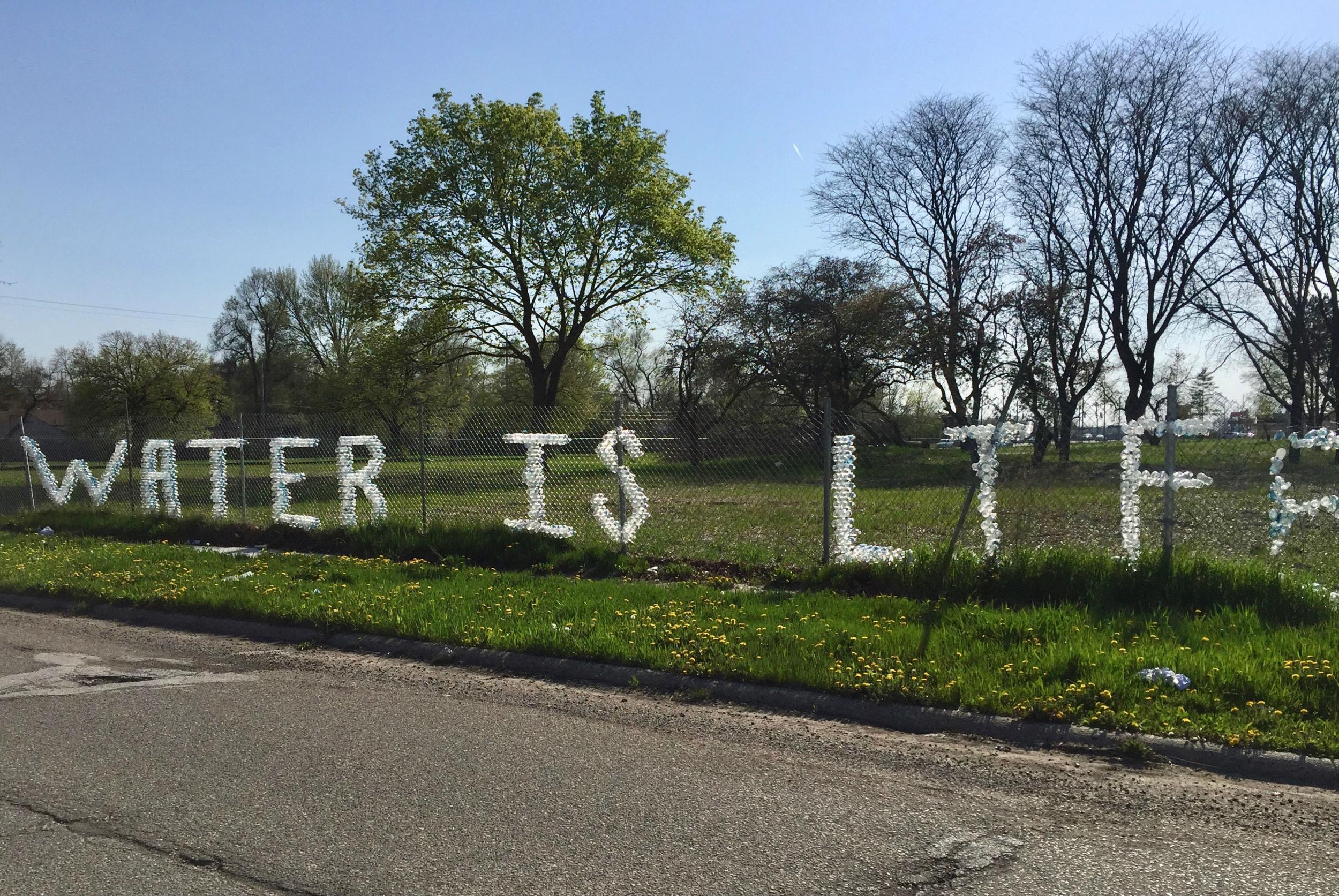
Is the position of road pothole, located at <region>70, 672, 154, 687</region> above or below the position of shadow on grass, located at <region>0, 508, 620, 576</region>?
below

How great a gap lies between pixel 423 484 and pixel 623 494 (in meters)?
3.06

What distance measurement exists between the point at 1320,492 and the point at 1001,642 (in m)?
3.82

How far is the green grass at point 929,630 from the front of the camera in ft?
17.1

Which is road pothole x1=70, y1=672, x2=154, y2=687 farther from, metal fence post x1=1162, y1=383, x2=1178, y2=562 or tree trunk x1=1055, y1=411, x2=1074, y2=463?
metal fence post x1=1162, y1=383, x2=1178, y2=562

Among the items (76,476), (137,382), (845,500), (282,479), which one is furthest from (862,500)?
(137,382)

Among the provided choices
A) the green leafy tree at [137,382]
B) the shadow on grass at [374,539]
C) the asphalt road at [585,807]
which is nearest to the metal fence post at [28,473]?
the shadow on grass at [374,539]

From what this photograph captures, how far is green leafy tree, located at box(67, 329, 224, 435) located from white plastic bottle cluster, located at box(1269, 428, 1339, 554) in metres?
48.2

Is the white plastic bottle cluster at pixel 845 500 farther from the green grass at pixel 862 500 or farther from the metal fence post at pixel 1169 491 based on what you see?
the metal fence post at pixel 1169 491

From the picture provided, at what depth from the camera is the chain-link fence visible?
8.16 m

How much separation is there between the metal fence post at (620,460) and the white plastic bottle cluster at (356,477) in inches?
146

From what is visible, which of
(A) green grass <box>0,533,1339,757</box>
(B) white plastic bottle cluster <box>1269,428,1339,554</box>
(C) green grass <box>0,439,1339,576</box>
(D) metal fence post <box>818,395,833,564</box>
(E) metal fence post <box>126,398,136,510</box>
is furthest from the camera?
(E) metal fence post <box>126,398,136,510</box>

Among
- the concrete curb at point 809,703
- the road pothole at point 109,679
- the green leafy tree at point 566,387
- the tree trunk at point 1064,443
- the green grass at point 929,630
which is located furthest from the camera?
the green leafy tree at point 566,387

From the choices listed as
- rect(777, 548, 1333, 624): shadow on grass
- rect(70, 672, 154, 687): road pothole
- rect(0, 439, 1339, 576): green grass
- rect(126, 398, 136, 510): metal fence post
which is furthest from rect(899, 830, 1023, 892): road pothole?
rect(126, 398, 136, 510): metal fence post

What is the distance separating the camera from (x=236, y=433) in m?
15.3
